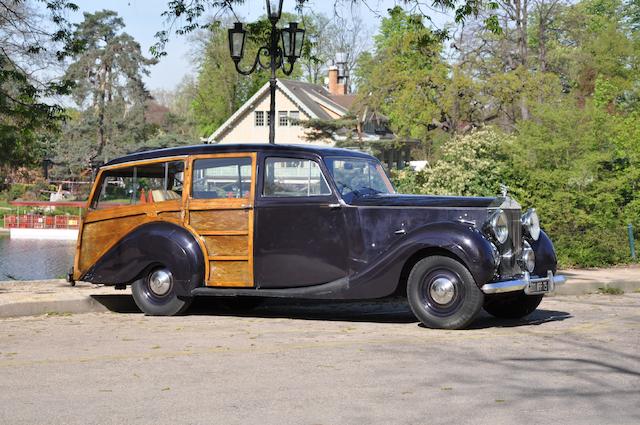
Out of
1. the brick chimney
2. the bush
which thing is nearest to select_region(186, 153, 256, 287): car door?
the bush

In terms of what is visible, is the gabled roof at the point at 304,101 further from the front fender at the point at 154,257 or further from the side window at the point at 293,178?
the side window at the point at 293,178

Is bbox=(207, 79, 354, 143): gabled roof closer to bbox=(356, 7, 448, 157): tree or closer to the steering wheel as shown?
bbox=(356, 7, 448, 157): tree

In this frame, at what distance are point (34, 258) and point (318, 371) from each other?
47115mm

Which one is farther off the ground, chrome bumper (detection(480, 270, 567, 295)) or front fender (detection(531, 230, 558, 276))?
front fender (detection(531, 230, 558, 276))

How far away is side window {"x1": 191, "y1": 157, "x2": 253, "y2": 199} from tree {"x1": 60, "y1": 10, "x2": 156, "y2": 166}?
69.5m

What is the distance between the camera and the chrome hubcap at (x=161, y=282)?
38.0 ft

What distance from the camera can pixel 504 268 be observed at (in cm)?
1016

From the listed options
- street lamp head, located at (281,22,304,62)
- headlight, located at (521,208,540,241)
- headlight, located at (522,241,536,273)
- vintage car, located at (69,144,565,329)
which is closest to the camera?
vintage car, located at (69,144,565,329)

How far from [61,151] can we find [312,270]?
7638cm

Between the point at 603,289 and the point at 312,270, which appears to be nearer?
the point at 312,270

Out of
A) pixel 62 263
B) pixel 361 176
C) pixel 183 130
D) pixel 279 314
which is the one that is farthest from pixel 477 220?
pixel 183 130

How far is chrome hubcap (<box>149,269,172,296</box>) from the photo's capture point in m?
11.6

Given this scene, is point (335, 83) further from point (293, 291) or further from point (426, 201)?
point (426, 201)

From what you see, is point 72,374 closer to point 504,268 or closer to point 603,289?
point 504,268
